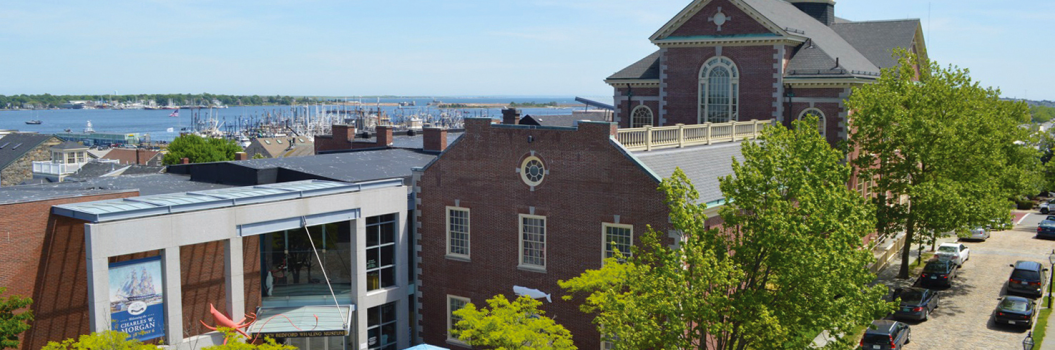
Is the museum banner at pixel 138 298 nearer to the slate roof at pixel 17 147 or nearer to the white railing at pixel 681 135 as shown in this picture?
the white railing at pixel 681 135

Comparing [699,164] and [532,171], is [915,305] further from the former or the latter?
[532,171]

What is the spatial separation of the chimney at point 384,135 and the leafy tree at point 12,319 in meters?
30.7

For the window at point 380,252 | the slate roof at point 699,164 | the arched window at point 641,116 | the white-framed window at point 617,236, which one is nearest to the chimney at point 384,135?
the arched window at point 641,116

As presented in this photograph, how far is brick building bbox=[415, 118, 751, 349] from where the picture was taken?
31.3 m

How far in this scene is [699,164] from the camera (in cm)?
3481

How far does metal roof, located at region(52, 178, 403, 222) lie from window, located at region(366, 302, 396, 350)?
5.10m

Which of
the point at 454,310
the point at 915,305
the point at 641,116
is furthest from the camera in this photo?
the point at 641,116

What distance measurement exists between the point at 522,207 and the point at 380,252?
657 cm

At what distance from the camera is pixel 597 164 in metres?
31.6

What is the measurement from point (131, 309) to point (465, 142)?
1338cm

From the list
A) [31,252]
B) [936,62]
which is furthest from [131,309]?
[936,62]

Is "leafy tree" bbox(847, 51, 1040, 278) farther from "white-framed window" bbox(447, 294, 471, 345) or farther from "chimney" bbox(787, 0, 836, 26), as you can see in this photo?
"white-framed window" bbox(447, 294, 471, 345)

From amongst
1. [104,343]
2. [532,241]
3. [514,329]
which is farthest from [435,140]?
[104,343]

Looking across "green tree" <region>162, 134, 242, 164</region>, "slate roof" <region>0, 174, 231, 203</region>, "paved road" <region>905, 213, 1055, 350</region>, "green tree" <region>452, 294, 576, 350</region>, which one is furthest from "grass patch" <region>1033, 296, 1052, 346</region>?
"green tree" <region>162, 134, 242, 164</region>
